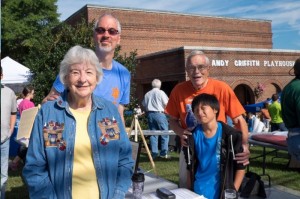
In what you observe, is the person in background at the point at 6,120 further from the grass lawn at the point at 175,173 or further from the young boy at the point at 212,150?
the young boy at the point at 212,150

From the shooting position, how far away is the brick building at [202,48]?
24.0 meters

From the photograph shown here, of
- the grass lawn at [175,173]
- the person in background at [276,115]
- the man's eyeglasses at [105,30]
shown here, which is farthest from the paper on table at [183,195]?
the person in background at [276,115]

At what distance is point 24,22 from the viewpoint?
103ft

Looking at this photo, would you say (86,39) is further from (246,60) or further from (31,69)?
(246,60)

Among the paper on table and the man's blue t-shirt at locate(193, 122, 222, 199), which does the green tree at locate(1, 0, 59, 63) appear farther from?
the paper on table

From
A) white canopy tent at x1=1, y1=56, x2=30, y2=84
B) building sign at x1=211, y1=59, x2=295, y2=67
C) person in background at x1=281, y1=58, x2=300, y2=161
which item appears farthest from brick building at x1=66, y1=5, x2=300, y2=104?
person in background at x1=281, y1=58, x2=300, y2=161

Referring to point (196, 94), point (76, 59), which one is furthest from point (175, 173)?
point (76, 59)

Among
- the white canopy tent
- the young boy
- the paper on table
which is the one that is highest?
the white canopy tent

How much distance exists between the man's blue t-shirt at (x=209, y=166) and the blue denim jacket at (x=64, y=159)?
1.21 meters

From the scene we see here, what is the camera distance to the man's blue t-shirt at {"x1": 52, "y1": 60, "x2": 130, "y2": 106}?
3297mm

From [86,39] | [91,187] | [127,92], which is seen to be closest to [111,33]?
[127,92]

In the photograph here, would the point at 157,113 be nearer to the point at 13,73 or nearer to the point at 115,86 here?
the point at 13,73

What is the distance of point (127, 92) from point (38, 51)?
29.0 feet

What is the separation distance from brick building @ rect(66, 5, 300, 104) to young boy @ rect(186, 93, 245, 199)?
18.4m
